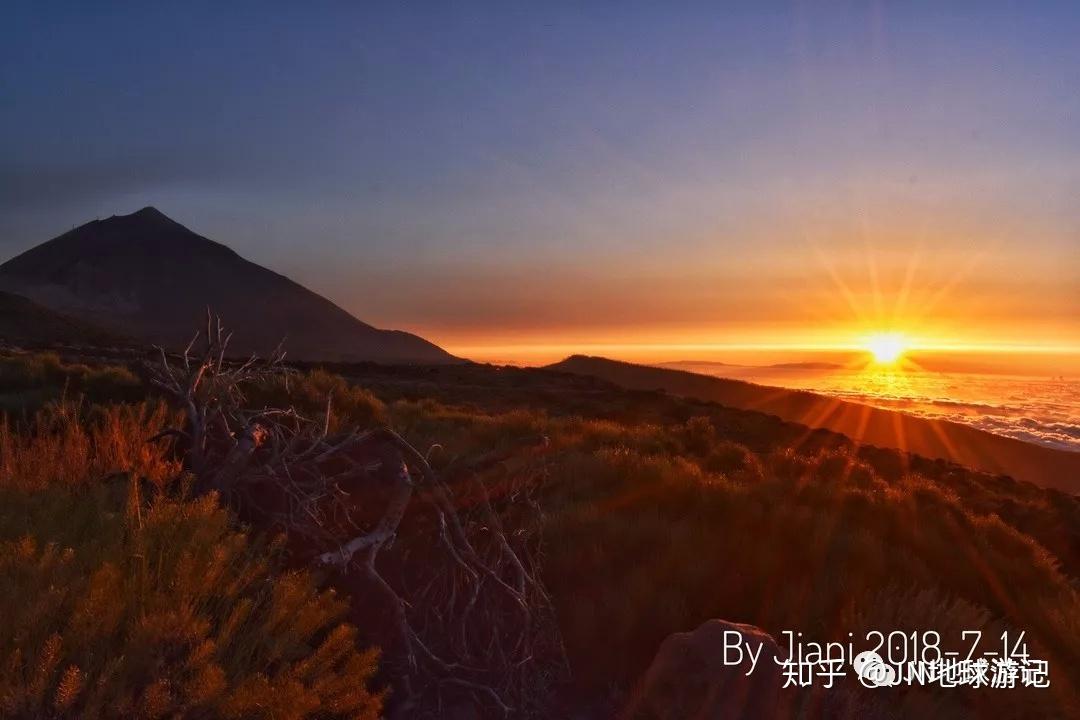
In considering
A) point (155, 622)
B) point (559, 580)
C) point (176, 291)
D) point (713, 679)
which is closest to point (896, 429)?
point (559, 580)

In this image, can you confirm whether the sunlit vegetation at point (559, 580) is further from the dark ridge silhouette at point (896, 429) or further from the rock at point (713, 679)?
the dark ridge silhouette at point (896, 429)

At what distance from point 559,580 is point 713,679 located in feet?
6.08

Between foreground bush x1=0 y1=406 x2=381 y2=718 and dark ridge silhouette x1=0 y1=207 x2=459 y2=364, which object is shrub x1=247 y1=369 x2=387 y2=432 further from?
dark ridge silhouette x1=0 y1=207 x2=459 y2=364

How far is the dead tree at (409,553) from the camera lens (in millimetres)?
4004

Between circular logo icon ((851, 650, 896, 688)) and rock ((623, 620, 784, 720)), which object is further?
circular logo icon ((851, 650, 896, 688))

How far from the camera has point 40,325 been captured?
49875 millimetres

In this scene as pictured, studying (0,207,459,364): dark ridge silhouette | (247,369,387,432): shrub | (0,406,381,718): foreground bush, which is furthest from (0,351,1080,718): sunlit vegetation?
(0,207,459,364): dark ridge silhouette

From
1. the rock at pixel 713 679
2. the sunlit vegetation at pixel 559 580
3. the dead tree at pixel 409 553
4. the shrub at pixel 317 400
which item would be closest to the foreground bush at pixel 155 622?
the sunlit vegetation at pixel 559 580

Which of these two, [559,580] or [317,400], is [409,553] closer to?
[559,580]

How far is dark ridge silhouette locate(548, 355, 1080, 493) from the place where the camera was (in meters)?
23.2

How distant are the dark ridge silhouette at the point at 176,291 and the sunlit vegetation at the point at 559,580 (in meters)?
85.6

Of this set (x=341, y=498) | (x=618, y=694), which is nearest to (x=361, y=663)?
(x=618, y=694)

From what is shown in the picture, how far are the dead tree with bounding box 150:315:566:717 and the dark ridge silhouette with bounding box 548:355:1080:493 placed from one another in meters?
21.7

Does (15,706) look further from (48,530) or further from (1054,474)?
(1054,474)
